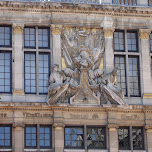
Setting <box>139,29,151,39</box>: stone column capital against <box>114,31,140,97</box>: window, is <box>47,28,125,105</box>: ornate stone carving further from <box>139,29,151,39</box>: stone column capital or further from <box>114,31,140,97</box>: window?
<box>139,29,151,39</box>: stone column capital

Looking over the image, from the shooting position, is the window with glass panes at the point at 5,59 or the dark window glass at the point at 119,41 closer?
the window with glass panes at the point at 5,59

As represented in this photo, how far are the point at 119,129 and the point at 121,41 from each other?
5.18 meters

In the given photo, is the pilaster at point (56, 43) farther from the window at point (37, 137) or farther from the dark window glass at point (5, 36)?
the window at point (37, 137)

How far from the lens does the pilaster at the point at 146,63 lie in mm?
36806

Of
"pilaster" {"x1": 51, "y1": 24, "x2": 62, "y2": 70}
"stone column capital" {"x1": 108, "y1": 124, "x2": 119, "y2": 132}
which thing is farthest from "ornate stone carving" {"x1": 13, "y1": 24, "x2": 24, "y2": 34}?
"stone column capital" {"x1": 108, "y1": 124, "x2": 119, "y2": 132}

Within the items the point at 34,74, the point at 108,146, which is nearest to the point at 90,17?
the point at 34,74

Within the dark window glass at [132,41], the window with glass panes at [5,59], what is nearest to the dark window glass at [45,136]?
the window with glass panes at [5,59]

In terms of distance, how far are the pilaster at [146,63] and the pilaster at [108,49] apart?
5.75 ft

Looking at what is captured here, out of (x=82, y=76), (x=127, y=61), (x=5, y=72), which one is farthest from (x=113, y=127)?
(x=5, y=72)

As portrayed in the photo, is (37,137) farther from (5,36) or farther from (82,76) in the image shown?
(5,36)

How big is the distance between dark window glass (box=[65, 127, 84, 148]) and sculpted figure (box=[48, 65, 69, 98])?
2.08 metres

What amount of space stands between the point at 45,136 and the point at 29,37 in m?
5.69

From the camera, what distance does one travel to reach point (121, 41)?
37719mm

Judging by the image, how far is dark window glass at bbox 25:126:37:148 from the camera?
Result: 35.1 metres
